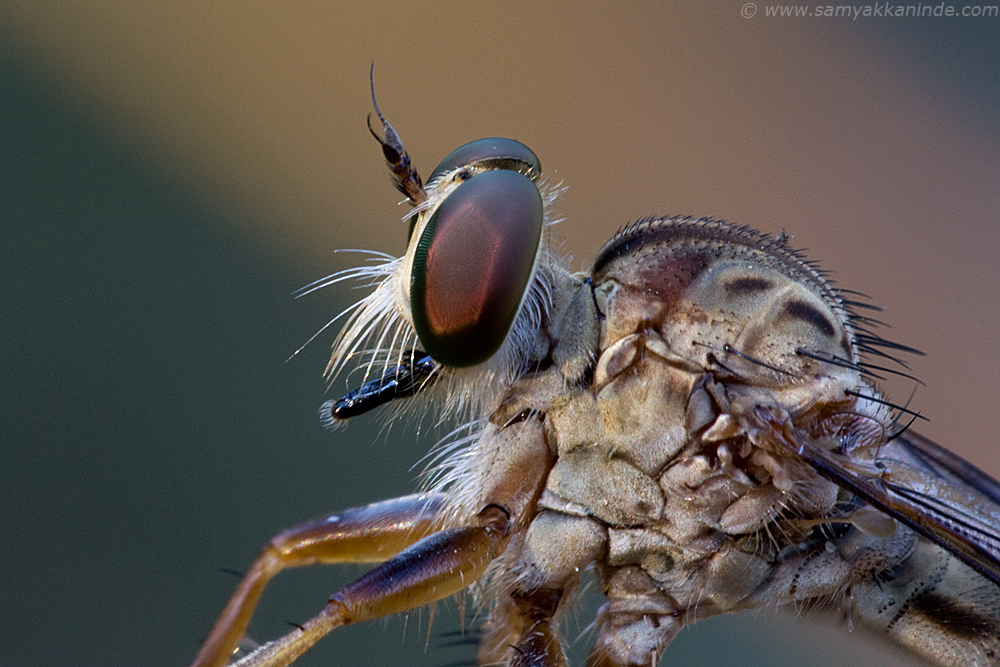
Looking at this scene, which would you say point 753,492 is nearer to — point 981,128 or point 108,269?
point 108,269

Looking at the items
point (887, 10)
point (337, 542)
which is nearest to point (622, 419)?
point (337, 542)

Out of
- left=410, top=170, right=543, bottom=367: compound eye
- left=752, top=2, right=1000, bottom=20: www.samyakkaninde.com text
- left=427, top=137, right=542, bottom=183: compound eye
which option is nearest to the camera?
left=410, top=170, right=543, bottom=367: compound eye

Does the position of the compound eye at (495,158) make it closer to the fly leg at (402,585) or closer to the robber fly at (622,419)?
the robber fly at (622,419)

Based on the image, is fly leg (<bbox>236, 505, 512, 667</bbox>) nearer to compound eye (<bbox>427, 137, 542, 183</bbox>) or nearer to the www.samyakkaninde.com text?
compound eye (<bbox>427, 137, 542, 183</bbox>)

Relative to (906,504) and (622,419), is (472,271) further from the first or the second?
(906,504)

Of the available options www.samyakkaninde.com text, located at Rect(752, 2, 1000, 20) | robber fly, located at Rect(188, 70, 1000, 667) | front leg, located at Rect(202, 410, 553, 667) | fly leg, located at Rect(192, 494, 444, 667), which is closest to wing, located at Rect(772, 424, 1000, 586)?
robber fly, located at Rect(188, 70, 1000, 667)

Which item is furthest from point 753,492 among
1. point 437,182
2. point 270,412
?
point 270,412
